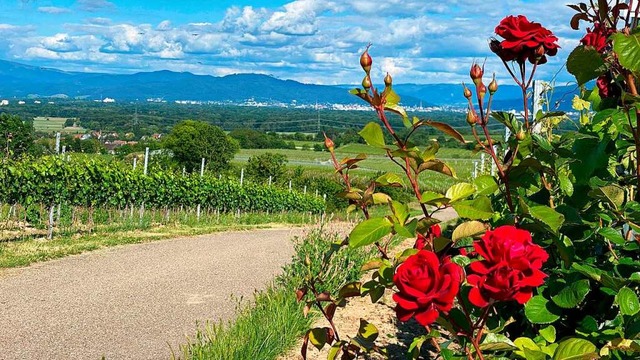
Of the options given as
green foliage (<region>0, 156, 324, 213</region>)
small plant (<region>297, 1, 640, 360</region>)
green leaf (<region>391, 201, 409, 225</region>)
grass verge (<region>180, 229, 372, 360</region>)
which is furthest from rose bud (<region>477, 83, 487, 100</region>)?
green foliage (<region>0, 156, 324, 213</region>)

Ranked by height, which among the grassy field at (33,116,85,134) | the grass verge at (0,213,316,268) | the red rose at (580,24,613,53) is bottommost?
the grassy field at (33,116,85,134)

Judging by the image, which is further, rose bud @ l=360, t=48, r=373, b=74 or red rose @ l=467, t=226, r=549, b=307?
rose bud @ l=360, t=48, r=373, b=74

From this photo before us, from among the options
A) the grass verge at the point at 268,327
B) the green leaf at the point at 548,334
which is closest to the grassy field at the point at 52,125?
the grass verge at the point at 268,327

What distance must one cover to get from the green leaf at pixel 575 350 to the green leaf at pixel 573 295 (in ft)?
0.53

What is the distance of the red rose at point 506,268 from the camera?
1134mm

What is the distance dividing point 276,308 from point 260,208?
17994 millimetres

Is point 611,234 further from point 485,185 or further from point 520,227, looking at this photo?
point 485,185

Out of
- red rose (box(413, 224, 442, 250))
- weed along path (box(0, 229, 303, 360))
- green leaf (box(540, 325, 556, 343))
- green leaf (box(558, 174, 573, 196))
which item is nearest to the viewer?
red rose (box(413, 224, 442, 250))

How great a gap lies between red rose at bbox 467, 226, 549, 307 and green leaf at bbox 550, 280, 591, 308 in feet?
1.55

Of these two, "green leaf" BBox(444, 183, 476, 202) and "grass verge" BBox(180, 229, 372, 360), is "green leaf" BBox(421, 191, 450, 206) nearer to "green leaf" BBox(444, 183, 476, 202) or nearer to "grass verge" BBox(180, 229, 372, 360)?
"green leaf" BBox(444, 183, 476, 202)

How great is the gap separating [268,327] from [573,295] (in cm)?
322

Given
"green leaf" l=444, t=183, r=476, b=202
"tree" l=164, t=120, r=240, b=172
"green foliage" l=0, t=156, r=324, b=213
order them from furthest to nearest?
"tree" l=164, t=120, r=240, b=172
"green foliage" l=0, t=156, r=324, b=213
"green leaf" l=444, t=183, r=476, b=202

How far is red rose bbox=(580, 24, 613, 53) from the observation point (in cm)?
172

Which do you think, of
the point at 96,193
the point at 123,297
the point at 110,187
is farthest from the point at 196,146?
the point at 123,297
